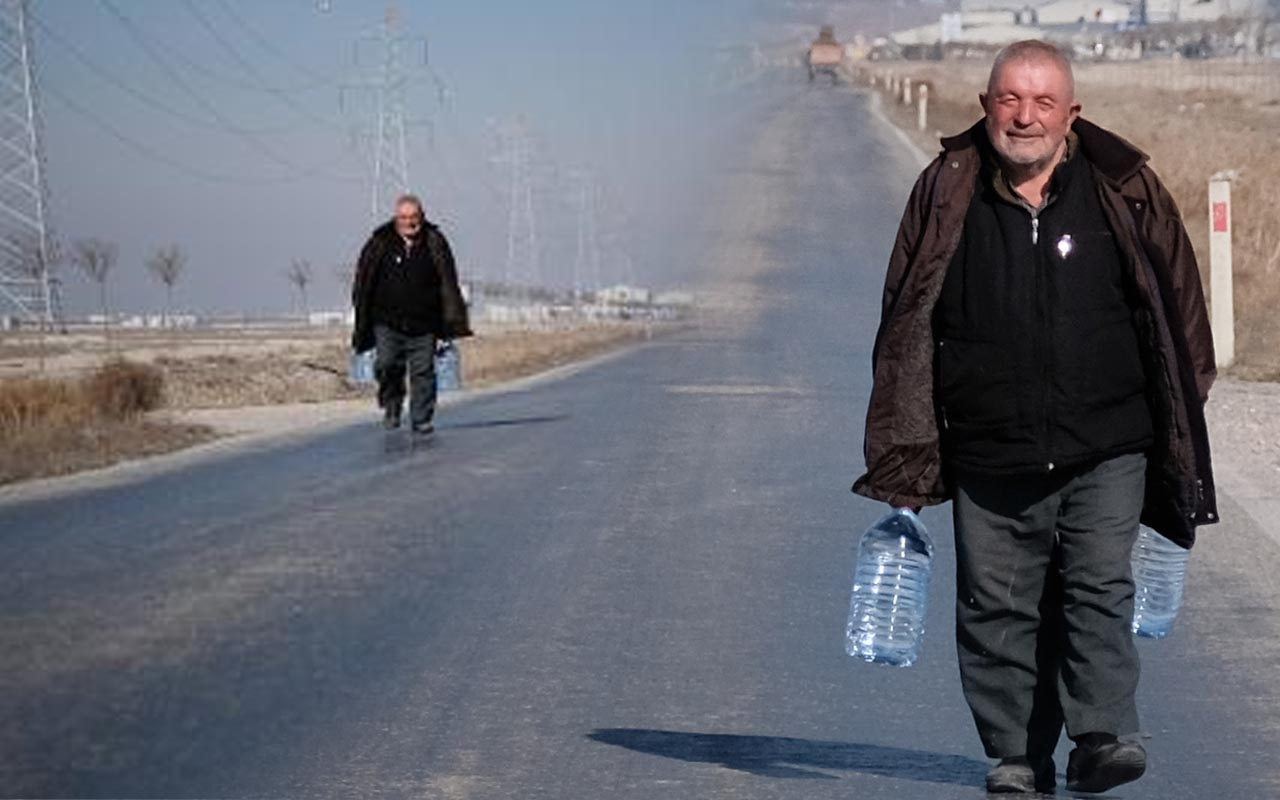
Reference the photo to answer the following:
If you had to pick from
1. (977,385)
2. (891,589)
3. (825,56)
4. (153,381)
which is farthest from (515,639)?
(825,56)

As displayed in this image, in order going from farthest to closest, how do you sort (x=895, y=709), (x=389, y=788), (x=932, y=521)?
(x=932, y=521) → (x=895, y=709) → (x=389, y=788)

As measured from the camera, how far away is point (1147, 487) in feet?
19.6

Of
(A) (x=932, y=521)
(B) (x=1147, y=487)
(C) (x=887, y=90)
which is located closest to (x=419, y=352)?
(A) (x=932, y=521)

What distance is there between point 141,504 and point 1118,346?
887 cm

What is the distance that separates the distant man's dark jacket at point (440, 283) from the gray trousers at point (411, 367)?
0.11 metres

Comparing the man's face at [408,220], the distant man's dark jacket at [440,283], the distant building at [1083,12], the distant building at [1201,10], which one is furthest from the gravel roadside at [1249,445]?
the distant building at [1083,12]

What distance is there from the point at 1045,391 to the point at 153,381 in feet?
70.0

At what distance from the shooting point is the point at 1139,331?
582cm

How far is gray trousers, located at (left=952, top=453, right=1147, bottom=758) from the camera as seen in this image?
5883 millimetres

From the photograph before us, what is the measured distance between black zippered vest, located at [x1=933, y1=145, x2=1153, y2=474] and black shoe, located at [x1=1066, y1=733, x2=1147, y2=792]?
0.69 meters

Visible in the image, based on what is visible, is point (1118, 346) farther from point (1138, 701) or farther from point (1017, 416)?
point (1138, 701)

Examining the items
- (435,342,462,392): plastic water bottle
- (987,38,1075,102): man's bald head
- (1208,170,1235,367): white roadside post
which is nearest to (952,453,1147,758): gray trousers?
(987,38,1075,102): man's bald head

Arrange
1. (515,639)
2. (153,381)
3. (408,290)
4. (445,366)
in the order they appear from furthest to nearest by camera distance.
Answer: (153,381)
(445,366)
(408,290)
(515,639)

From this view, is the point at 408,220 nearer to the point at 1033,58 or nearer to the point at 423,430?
the point at 423,430
